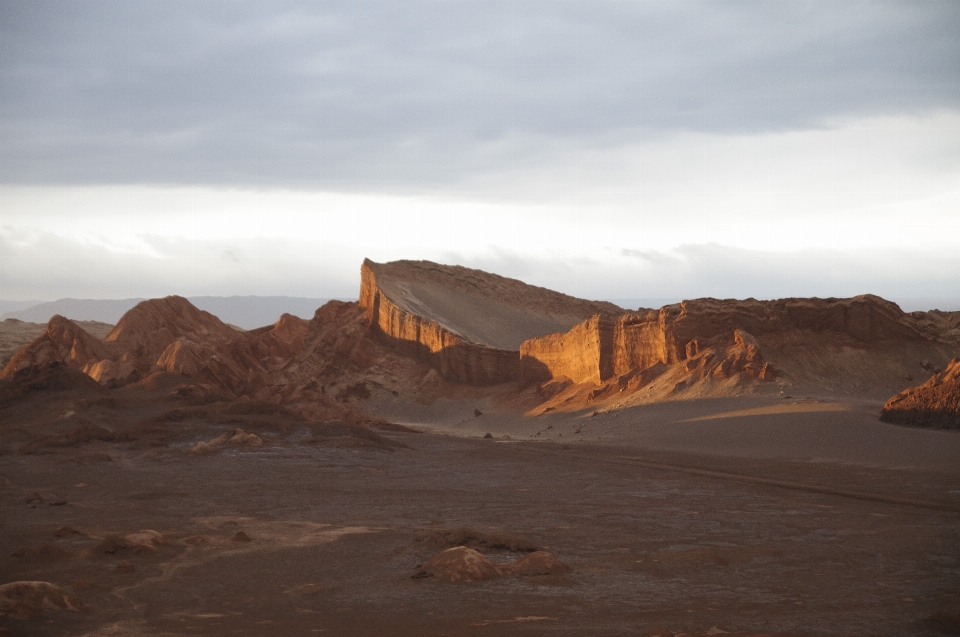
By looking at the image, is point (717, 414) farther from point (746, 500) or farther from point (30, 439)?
point (30, 439)

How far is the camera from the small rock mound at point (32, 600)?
779 centimetres

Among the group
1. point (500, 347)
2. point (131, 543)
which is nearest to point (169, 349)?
point (500, 347)

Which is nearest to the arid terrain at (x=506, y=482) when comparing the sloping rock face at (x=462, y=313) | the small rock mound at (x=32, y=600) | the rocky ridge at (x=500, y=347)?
the small rock mound at (x=32, y=600)

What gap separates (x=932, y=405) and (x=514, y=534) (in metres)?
12.9

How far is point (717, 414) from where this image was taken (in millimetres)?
25578

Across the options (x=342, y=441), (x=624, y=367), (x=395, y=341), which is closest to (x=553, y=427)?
(x=624, y=367)

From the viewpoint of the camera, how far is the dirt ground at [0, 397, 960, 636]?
7969 mm

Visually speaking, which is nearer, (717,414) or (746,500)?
(746,500)

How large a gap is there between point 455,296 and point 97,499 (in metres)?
36.6

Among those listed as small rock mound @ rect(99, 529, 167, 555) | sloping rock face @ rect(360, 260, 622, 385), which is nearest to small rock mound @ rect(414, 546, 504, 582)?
small rock mound @ rect(99, 529, 167, 555)

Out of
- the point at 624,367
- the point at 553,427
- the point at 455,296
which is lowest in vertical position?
the point at 553,427

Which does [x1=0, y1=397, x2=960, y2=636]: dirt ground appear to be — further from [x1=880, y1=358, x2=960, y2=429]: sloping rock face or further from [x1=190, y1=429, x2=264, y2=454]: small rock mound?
[x1=880, y1=358, x2=960, y2=429]: sloping rock face

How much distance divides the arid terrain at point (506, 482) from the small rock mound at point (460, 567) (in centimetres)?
4

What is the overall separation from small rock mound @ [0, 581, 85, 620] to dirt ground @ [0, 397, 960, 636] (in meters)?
0.13
